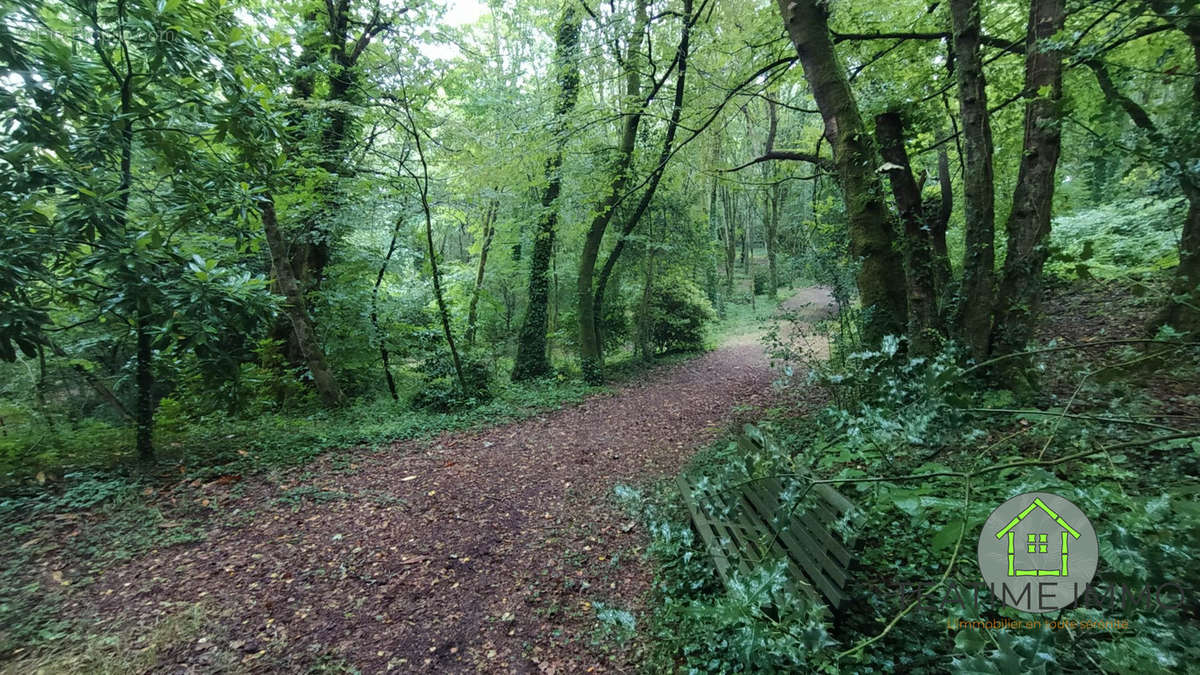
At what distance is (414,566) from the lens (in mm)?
3828

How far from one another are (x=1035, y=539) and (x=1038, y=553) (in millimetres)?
47

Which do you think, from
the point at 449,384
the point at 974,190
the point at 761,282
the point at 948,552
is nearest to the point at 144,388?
the point at 449,384

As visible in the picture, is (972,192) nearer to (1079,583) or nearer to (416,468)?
(1079,583)

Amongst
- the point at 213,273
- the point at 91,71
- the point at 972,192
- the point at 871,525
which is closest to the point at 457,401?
the point at 213,273

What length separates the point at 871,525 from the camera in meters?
2.83

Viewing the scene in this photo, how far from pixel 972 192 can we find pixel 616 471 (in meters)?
4.45

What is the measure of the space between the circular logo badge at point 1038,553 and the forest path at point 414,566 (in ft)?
6.71

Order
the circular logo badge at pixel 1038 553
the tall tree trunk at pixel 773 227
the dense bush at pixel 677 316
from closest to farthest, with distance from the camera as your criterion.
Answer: the circular logo badge at pixel 1038 553, the dense bush at pixel 677 316, the tall tree trunk at pixel 773 227

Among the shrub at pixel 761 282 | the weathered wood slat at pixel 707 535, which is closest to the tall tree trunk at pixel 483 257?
the weathered wood slat at pixel 707 535

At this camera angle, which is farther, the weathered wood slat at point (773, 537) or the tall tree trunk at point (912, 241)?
the tall tree trunk at point (912, 241)

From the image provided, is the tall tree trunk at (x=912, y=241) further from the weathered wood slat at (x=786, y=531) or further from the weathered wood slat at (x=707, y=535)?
the weathered wood slat at (x=707, y=535)

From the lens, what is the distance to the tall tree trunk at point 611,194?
7.89 metres

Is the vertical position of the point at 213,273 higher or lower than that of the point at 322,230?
lower

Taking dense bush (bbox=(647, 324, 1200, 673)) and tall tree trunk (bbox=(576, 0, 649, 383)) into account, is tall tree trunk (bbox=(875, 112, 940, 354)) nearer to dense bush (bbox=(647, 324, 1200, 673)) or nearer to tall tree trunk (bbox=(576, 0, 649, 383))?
dense bush (bbox=(647, 324, 1200, 673))
